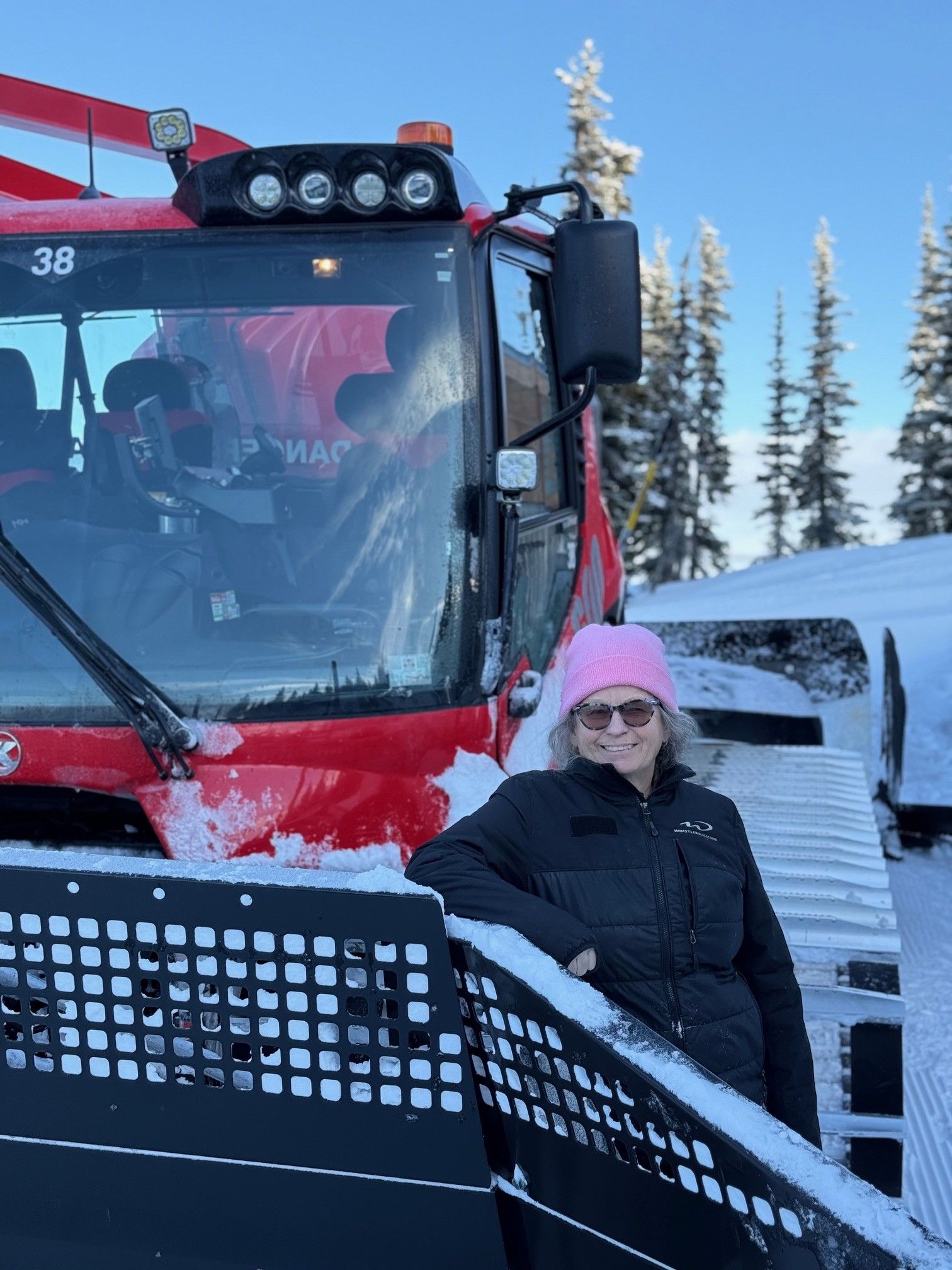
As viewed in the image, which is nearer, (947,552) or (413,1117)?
(413,1117)

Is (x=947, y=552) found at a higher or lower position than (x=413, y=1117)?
higher

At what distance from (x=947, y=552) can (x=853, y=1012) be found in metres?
21.1

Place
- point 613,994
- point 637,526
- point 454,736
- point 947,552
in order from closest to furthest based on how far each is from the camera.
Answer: point 613,994 < point 454,736 < point 947,552 < point 637,526

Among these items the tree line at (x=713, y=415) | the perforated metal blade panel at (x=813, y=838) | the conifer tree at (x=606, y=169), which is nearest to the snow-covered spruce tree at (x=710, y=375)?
the tree line at (x=713, y=415)

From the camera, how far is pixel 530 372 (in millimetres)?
3758

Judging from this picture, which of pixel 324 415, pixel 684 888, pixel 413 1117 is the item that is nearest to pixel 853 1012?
pixel 684 888

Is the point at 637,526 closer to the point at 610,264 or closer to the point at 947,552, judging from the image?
the point at 947,552

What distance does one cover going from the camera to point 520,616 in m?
3.47

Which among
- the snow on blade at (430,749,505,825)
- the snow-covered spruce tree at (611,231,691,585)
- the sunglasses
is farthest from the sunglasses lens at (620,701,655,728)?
the snow-covered spruce tree at (611,231,691,585)

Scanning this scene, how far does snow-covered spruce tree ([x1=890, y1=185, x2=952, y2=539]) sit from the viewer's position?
36.2m

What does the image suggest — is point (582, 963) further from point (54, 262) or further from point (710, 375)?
point (710, 375)

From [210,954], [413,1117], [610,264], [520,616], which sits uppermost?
[610,264]

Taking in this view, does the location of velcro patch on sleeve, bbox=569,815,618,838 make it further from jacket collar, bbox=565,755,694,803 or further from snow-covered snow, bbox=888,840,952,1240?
snow-covered snow, bbox=888,840,952,1240

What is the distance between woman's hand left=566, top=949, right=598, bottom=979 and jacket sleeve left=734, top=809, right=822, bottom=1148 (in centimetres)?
44
